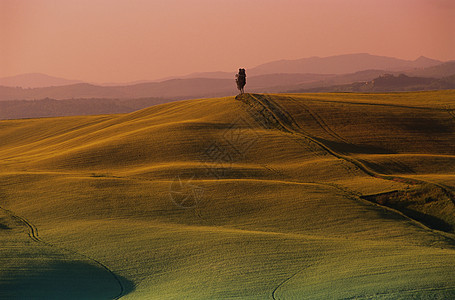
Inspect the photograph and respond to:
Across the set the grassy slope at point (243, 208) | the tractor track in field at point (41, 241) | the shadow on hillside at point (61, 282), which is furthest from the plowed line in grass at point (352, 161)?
the shadow on hillside at point (61, 282)

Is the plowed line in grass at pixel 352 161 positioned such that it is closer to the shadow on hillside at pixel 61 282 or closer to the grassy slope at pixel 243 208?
the grassy slope at pixel 243 208

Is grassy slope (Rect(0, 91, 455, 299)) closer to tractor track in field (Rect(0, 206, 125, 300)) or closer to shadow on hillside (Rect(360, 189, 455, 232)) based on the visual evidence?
tractor track in field (Rect(0, 206, 125, 300))

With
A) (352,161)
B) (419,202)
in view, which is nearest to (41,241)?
(419,202)

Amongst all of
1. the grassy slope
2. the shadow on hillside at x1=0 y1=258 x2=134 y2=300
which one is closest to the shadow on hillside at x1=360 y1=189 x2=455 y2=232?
the grassy slope

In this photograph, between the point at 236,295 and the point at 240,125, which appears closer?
the point at 236,295

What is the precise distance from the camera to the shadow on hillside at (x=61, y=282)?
588 inches

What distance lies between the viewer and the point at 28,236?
20250 millimetres

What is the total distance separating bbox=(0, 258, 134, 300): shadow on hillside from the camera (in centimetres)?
1493

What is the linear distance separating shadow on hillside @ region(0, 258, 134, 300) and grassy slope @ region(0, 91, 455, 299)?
3.6 inches

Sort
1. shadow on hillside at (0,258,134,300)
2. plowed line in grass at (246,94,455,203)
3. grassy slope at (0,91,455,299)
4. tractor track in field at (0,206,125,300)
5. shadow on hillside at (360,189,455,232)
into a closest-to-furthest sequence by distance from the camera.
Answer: shadow on hillside at (0,258,134,300) < grassy slope at (0,91,455,299) < tractor track in field at (0,206,125,300) < shadow on hillside at (360,189,455,232) < plowed line in grass at (246,94,455,203)

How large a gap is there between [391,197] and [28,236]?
17.9 meters

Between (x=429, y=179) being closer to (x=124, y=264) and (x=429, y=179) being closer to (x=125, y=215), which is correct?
(x=125, y=215)

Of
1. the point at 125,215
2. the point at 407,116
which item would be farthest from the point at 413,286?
the point at 407,116

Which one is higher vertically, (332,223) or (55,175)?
(55,175)
